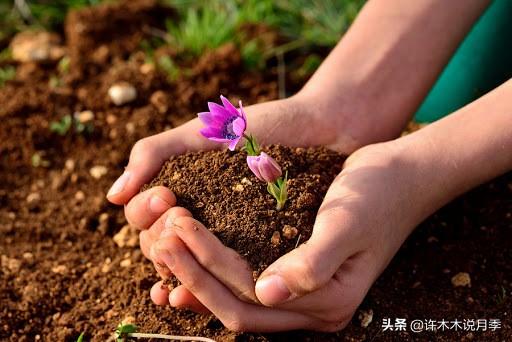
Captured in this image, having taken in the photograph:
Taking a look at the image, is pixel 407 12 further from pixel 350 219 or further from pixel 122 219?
pixel 122 219

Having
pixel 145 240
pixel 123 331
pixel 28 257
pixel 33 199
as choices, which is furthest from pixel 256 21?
pixel 123 331

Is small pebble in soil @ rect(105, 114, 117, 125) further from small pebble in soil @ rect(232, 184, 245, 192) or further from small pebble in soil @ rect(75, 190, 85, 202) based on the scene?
small pebble in soil @ rect(232, 184, 245, 192)

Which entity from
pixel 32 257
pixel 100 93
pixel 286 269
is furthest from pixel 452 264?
pixel 100 93

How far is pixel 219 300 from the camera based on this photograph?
1714 millimetres

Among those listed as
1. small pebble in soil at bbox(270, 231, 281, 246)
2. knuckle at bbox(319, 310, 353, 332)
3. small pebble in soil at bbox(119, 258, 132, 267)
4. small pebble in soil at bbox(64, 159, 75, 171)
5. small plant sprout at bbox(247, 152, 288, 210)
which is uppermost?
small plant sprout at bbox(247, 152, 288, 210)

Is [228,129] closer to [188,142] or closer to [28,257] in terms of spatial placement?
[188,142]

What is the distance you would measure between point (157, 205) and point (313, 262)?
40cm

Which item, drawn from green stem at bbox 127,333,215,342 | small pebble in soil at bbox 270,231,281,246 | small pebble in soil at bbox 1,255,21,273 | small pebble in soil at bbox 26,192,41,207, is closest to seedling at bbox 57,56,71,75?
small pebble in soil at bbox 26,192,41,207

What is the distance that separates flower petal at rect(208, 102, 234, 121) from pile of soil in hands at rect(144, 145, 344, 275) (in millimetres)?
153

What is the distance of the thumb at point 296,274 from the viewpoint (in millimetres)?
1604

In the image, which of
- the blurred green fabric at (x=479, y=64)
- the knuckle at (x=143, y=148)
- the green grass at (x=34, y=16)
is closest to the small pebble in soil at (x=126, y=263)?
the knuckle at (x=143, y=148)

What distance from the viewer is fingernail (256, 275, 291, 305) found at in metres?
1.61

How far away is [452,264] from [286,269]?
2.09 ft

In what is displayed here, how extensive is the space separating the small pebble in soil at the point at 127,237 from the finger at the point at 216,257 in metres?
0.58
